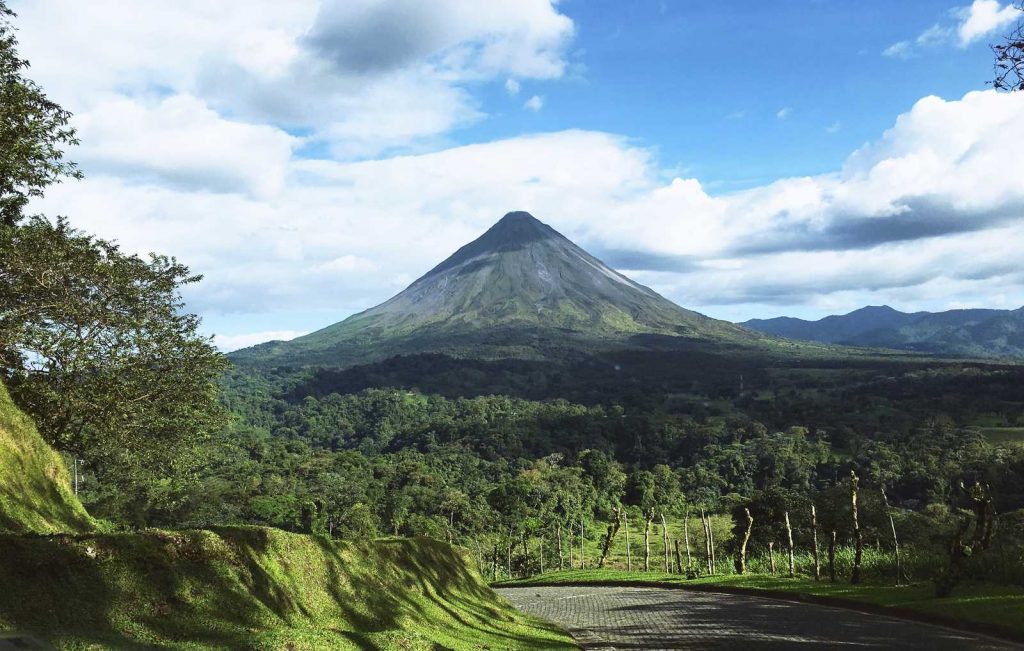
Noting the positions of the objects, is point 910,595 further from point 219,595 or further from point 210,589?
point 210,589

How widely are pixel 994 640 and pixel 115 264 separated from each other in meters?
21.3

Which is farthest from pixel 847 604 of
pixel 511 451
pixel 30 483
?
pixel 511 451

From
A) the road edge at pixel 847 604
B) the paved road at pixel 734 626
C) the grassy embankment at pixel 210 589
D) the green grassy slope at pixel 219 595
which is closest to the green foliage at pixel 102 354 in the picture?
the grassy embankment at pixel 210 589

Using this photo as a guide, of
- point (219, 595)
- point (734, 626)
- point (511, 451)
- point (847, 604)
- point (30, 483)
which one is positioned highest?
point (30, 483)

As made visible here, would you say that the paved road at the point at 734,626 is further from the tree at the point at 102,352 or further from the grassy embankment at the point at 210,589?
the tree at the point at 102,352

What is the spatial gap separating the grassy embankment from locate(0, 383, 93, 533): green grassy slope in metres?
0.05

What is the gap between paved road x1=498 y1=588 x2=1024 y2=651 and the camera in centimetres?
1358

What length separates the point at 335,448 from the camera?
154m

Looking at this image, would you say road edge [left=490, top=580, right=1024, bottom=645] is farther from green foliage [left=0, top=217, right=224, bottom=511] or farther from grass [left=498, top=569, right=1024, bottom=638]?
green foliage [left=0, top=217, right=224, bottom=511]

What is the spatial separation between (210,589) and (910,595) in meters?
17.0

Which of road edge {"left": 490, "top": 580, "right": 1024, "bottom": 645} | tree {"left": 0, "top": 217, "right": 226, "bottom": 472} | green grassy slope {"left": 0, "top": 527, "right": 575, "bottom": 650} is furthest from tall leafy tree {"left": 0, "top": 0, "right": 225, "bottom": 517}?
road edge {"left": 490, "top": 580, "right": 1024, "bottom": 645}

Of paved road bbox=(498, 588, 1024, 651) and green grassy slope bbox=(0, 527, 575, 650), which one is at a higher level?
green grassy slope bbox=(0, 527, 575, 650)

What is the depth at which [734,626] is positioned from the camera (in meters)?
16.6

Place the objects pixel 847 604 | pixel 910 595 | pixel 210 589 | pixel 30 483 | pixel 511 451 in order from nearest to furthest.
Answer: pixel 210 589 → pixel 30 483 → pixel 910 595 → pixel 847 604 → pixel 511 451
